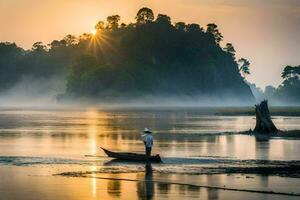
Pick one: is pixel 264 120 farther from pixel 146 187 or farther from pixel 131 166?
pixel 146 187

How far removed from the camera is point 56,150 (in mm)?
65875

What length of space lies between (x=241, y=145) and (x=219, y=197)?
120ft

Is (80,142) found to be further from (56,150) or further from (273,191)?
(273,191)

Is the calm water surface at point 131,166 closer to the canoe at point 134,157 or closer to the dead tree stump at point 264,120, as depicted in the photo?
the canoe at point 134,157

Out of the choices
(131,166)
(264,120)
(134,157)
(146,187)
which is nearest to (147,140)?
(131,166)

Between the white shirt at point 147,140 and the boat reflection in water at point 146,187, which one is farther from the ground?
the white shirt at point 147,140

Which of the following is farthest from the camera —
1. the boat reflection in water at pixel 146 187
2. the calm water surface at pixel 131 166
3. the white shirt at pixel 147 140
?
the white shirt at pixel 147 140

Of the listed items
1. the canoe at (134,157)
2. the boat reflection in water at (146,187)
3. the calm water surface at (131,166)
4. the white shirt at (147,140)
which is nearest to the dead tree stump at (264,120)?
the calm water surface at (131,166)

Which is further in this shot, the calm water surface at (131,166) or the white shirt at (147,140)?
the white shirt at (147,140)

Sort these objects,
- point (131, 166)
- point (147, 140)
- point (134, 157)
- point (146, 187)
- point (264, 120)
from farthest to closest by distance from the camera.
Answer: point (264, 120)
point (134, 157)
point (147, 140)
point (131, 166)
point (146, 187)

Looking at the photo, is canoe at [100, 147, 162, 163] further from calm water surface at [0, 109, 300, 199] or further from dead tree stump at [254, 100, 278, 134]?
dead tree stump at [254, 100, 278, 134]

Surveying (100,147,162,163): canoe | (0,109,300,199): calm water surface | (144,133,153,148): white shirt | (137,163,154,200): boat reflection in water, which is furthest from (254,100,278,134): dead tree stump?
(137,163,154,200): boat reflection in water

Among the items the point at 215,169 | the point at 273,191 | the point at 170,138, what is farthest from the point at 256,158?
the point at 170,138

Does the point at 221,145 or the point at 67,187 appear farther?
the point at 221,145
